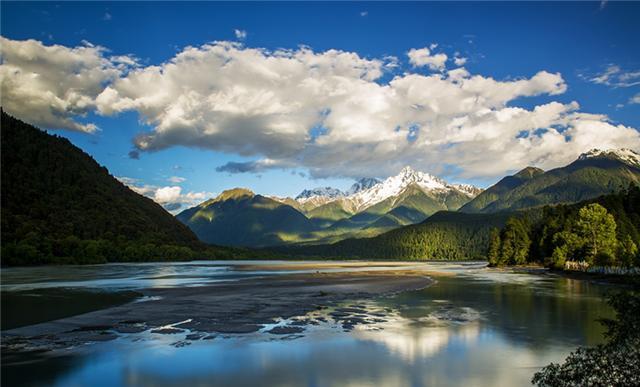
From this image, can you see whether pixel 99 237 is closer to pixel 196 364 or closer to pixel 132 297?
pixel 132 297

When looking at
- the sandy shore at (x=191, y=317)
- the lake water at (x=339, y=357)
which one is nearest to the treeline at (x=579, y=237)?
the lake water at (x=339, y=357)

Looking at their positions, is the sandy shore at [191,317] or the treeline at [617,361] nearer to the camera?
the treeline at [617,361]

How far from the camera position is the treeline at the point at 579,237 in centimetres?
10018

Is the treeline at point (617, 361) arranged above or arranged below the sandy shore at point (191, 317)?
above

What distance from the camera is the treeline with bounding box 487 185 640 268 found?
329 feet

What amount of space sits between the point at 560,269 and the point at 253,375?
111031 millimetres

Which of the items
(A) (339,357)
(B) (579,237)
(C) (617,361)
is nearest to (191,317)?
(A) (339,357)

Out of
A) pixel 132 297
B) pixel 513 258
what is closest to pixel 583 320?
pixel 132 297

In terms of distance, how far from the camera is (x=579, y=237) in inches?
4230

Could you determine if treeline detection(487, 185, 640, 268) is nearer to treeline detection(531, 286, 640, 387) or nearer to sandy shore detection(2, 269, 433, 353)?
sandy shore detection(2, 269, 433, 353)

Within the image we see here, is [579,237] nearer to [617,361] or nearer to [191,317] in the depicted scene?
[191,317]

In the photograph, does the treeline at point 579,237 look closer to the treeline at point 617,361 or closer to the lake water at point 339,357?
the lake water at point 339,357

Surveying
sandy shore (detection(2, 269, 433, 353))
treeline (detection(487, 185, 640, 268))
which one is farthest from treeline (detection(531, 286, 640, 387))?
treeline (detection(487, 185, 640, 268))

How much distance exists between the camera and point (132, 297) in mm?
51875
